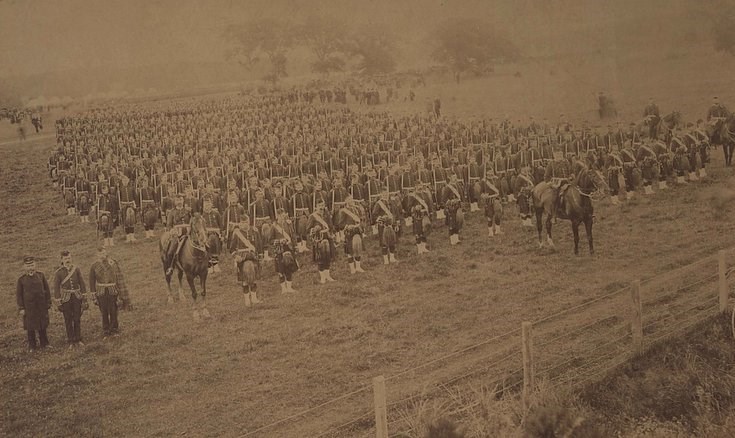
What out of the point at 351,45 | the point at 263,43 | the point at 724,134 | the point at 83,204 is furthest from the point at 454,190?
the point at 83,204

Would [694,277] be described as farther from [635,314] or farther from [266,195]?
[266,195]

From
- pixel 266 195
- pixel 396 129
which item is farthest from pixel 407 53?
pixel 266 195

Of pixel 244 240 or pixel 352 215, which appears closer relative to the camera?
pixel 244 240

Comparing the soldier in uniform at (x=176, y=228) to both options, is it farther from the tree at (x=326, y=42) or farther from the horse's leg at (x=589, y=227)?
the horse's leg at (x=589, y=227)

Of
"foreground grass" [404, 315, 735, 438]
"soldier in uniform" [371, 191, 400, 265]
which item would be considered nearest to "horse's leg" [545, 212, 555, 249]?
"foreground grass" [404, 315, 735, 438]

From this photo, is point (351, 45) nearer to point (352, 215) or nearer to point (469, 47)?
point (469, 47)
